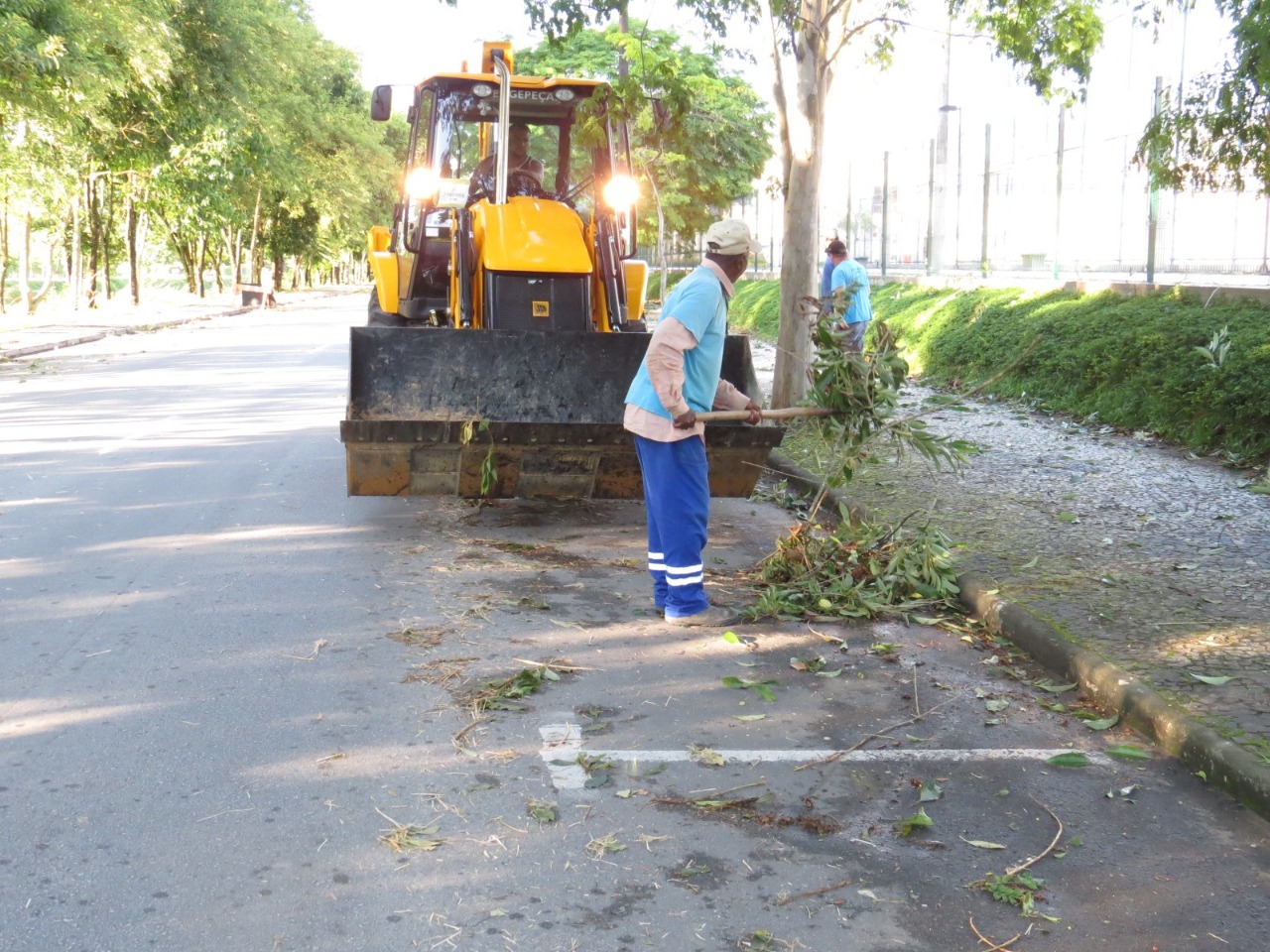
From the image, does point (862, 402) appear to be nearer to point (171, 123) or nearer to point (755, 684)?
point (755, 684)

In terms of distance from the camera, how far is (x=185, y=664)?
18.6ft

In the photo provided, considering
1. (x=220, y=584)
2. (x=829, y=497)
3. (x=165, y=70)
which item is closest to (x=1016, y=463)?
(x=829, y=497)

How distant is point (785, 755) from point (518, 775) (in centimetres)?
100

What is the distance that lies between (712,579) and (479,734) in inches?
111

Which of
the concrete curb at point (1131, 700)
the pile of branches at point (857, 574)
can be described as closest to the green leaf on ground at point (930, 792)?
the concrete curb at point (1131, 700)

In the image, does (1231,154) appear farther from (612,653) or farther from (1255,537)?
(612,653)

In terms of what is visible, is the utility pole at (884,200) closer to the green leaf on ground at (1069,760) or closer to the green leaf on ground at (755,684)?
the green leaf on ground at (755,684)

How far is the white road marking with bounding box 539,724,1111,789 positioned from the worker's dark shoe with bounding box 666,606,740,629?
163 centimetres

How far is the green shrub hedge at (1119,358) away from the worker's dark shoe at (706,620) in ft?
9.77

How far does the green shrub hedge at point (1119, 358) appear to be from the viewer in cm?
1116

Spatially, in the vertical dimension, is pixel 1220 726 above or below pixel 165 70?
below

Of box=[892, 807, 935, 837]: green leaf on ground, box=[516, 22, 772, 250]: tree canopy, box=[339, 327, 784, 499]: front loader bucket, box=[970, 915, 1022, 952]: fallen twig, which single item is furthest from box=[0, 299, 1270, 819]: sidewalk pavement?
box=[516, 22, 772, 250]: tree canopy

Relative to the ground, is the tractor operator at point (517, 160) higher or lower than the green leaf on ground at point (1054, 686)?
higher

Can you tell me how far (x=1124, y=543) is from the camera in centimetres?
800
